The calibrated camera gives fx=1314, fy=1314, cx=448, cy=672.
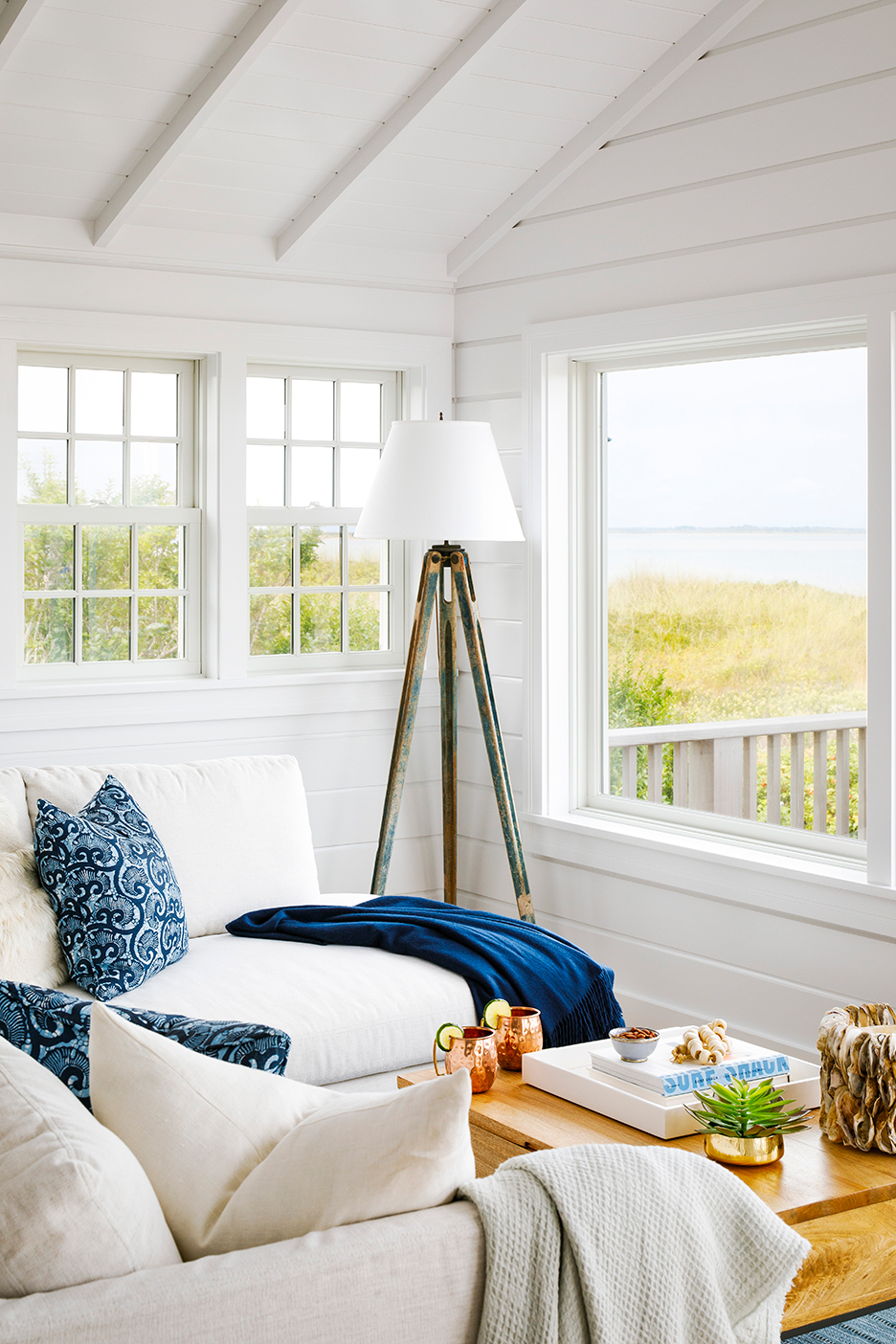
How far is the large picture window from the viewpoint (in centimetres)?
354

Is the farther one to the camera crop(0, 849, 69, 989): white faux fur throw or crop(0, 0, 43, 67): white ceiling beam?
crop(0, 0, 43, 67): white ceiling beam

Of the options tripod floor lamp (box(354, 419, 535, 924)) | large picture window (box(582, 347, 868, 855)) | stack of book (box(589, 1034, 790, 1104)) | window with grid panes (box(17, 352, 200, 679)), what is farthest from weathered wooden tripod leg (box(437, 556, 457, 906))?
stack of book (box(589, 1034, 790, 1104))

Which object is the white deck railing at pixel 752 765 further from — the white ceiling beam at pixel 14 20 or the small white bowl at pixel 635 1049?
the white ceiling beam at pixel 14 20

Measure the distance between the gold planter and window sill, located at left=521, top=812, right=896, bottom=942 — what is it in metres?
1.40

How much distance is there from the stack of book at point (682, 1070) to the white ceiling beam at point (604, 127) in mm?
2717

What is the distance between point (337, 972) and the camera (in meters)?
3.04

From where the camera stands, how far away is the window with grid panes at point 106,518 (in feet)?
13.4

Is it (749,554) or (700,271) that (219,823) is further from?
(700,271)

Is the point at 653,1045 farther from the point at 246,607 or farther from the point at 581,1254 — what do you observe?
the point at 246,607

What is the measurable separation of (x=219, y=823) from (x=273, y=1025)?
679 millimetres

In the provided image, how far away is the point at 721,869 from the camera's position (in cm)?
371

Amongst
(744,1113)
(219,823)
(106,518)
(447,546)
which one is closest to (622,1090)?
(744,1113)

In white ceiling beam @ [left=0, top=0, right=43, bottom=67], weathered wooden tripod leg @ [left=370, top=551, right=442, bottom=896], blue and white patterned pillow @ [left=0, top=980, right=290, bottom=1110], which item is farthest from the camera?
weathered wooden tripod leg @ [left=370, top=551, right=442, bottom=896]

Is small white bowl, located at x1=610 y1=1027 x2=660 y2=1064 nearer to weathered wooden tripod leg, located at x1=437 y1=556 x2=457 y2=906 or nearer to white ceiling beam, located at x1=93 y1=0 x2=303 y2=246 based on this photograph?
weathered wooden tripod leg, located at x1=437 y1=556 x2=457 y2=906
